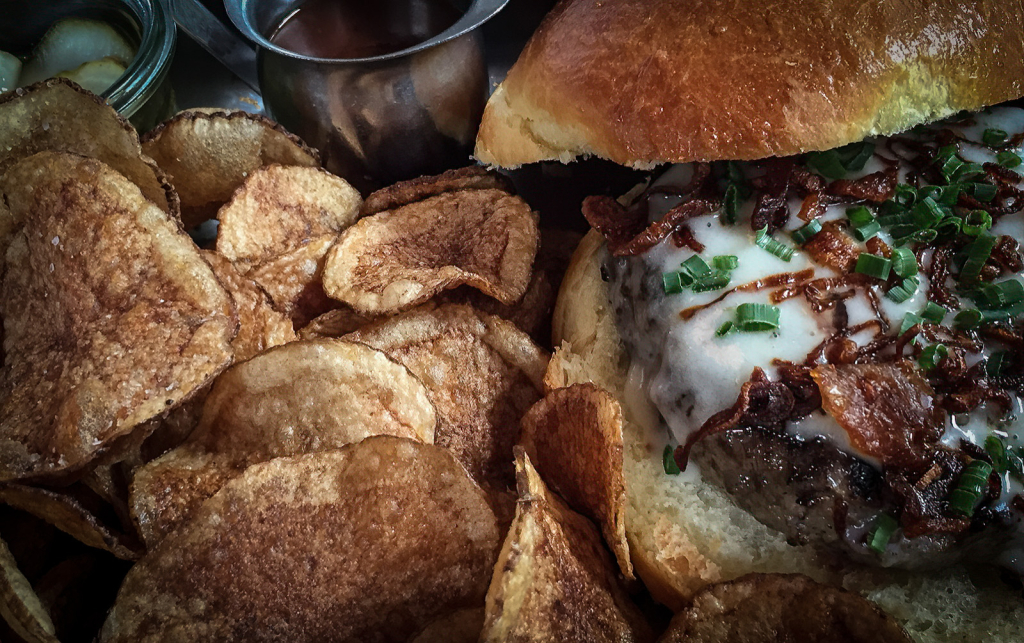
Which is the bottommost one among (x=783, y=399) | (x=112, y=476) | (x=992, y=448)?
(x=992, y=448)

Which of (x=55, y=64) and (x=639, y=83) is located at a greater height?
(x=55, y=64)

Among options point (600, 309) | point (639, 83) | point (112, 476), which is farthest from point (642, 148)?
point (112, 476)

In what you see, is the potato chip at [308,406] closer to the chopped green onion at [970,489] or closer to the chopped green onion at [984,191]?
the chopped green onion at [970,489]

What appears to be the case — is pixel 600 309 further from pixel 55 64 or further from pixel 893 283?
pixel 55 64

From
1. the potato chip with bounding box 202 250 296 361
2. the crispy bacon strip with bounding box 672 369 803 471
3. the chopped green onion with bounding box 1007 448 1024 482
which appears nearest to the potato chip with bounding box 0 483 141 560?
the potato chip with bounding box 202 250 296 361

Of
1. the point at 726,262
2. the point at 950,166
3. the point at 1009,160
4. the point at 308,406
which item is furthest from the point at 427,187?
the point at 1009,160

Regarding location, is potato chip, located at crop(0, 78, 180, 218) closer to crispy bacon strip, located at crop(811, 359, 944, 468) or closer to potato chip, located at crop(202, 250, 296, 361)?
potato chip, located at crop(202, 250, 296, 361)
